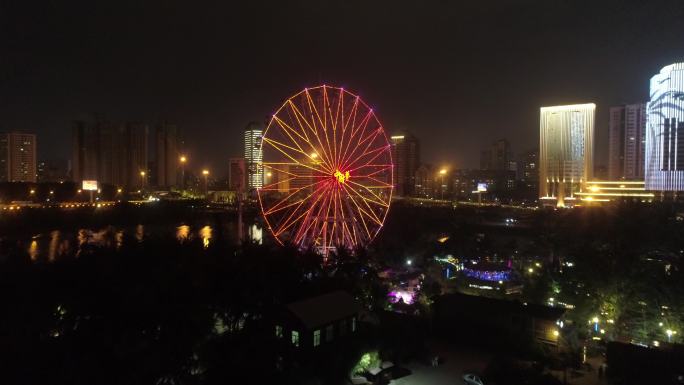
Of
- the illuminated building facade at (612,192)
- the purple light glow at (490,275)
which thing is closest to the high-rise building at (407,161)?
the illuminated building facade at (612,192)

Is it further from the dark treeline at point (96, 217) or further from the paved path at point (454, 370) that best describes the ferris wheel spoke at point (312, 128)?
the dark treeline at point (96, 217)

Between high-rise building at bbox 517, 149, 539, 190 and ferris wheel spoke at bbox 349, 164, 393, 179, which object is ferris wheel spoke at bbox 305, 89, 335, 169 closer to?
ferris wheel spoke at bbox 349, 164, 393, 179

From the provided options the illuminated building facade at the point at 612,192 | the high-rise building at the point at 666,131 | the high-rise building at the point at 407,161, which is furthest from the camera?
the high-rise building at the point at 407,161

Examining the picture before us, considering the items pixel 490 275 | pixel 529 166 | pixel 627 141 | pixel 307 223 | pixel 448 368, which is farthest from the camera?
pixel 529 166

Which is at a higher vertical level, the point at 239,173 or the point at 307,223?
the point at 239,173

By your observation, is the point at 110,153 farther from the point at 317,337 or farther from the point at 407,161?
the point at 317,337

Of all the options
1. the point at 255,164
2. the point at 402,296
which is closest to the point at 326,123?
the point at 255,164

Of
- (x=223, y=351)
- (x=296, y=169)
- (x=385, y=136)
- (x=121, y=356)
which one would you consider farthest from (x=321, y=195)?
(x=121, y=356)
